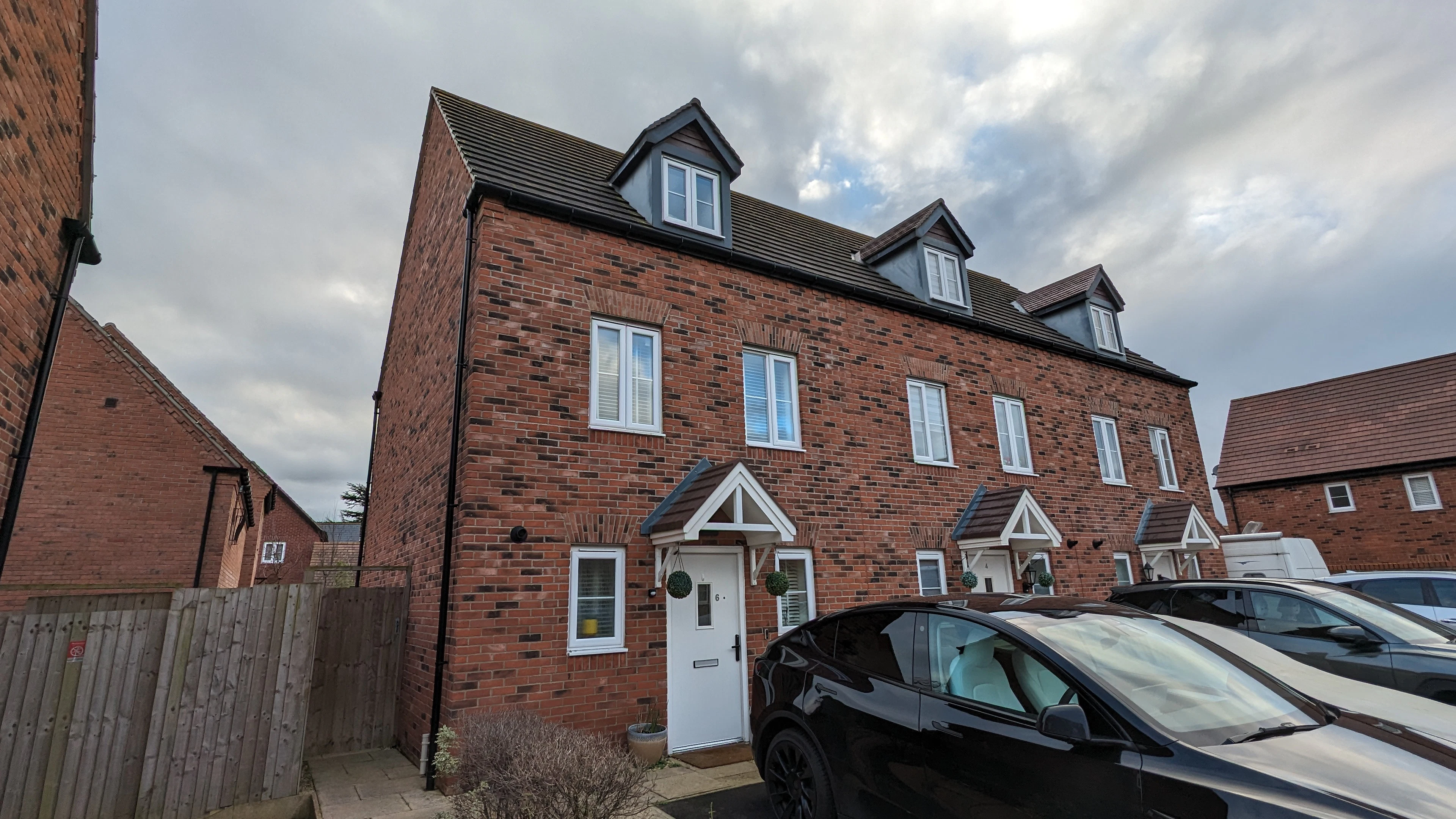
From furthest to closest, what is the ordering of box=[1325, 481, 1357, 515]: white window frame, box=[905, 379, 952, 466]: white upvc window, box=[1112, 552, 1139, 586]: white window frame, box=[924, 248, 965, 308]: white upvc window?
box=[1325, 481, 1357, 515]: white window frame < box=[1112, 552, 1139, 586]: white window frame < box=[924, 248, 965, 308]: white upvc window < box=[905, 379, 952, 466]: white upvc window

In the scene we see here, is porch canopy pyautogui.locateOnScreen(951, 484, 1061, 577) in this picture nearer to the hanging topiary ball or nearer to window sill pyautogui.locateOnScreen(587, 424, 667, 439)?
the hanging topiary ball

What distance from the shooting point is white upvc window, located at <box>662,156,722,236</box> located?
955 cm

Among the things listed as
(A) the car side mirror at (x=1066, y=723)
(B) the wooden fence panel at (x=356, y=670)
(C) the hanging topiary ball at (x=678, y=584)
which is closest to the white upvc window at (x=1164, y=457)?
(C) the hanging topiary ball at (x=678, y=584)

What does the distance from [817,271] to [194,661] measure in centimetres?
908

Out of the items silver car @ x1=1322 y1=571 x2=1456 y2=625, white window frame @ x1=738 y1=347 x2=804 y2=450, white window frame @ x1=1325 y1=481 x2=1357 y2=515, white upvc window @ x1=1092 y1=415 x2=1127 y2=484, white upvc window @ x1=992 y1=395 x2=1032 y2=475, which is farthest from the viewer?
white window frame @ x1=1325 y1=481 x2=1357 y2=515

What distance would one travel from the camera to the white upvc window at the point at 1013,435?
12.0 m

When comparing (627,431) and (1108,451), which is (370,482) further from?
(1108,451)

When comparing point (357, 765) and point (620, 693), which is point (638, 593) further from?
point (357, 765)

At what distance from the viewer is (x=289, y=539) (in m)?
30.9

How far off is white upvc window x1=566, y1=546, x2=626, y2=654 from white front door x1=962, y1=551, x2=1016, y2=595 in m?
6.04

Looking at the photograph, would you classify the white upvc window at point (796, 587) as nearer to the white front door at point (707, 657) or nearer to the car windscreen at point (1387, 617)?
the white front door at point (707, 657)

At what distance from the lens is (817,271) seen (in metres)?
10.8

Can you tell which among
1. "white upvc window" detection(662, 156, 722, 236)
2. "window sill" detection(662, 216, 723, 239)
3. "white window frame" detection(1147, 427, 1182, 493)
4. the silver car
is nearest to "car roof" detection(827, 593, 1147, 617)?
"window sill" detection(662, 216, 723, 239)

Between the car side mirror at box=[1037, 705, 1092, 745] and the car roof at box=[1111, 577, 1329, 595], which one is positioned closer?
the car side mirror at box=[1037, 705, 1092, 745]
